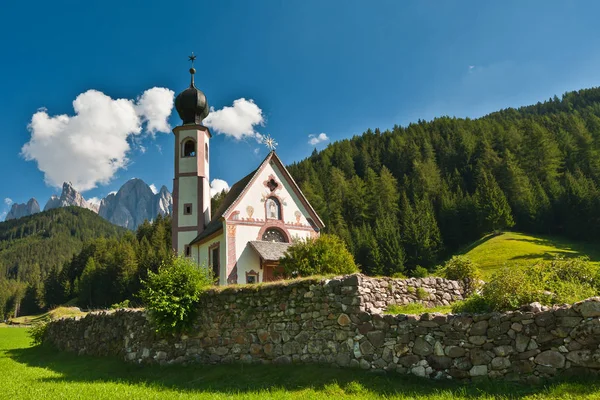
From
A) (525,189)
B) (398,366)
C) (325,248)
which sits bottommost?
(398,366)

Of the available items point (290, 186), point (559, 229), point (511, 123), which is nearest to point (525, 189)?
point (559, 229)

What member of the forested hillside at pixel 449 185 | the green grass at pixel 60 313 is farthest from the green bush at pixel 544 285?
the forested hillside at pixel 449 185

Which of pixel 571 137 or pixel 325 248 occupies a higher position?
pixel 571 137

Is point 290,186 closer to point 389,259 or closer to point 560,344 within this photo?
point 560,344

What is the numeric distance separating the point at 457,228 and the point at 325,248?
2586 inches

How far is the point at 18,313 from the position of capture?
119m

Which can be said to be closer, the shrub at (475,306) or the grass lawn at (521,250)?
the shrub at (475,306)

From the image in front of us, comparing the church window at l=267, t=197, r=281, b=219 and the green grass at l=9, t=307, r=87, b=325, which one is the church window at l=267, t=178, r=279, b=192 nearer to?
the church window at l=267, t=197, r=281, b=219

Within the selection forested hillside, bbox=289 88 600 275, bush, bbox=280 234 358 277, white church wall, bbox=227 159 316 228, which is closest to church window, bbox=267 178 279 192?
white church wall, bbox=227 159 316 228

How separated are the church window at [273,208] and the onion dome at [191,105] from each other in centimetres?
1051

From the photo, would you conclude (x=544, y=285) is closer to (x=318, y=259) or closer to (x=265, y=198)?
(x=318, y=259)

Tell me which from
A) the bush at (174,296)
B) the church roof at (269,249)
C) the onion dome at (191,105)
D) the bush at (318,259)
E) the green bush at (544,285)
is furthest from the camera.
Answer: the onion dome at (191,105)

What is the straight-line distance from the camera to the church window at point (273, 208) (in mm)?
31109

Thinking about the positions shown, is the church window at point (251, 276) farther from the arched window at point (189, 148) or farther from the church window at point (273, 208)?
the arched window at point (189, 148)
